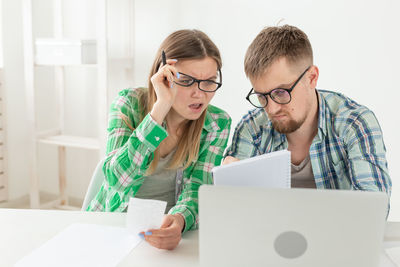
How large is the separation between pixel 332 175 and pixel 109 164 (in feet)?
2.52

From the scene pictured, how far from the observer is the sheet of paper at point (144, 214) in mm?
1160

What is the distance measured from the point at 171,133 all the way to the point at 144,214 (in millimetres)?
540

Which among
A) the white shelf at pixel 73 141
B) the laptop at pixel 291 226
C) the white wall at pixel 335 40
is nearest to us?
the laptop at pixel 291 226

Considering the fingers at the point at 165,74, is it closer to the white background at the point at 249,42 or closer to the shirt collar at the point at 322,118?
the shirt collar at the point at 322,118

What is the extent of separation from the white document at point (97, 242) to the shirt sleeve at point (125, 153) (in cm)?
20

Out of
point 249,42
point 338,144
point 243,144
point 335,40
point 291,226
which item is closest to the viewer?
point 291,226

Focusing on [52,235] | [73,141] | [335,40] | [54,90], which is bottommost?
[73,141]

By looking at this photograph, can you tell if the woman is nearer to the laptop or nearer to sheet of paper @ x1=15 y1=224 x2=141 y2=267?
sheet of paper @ x1=15 y1=224 x2=141 y2=267

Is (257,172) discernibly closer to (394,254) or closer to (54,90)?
(394,254)

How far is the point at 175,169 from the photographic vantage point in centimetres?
160

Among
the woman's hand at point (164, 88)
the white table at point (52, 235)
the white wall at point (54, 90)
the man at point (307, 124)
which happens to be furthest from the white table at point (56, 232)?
the white wall at point (54, 90)

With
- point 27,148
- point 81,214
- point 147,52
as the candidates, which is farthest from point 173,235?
point 27,148

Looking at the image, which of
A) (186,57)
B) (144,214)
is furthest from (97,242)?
(186,57)

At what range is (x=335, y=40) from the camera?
101 inches
